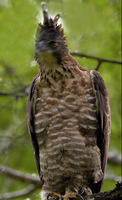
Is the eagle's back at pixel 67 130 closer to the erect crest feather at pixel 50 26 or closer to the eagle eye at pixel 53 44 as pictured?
the eagle eye at pixel 53 44

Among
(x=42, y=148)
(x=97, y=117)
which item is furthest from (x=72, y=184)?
(x=97, y=117)

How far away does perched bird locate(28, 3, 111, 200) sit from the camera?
165 inches

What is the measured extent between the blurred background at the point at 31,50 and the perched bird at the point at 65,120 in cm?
65

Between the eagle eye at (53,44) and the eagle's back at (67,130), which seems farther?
the eagle eye at (53,44)

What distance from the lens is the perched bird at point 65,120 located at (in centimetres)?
419

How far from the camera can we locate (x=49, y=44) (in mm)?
4289

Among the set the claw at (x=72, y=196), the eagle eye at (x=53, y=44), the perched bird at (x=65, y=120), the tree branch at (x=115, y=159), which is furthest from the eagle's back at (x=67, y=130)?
the tree branch at (x=115, y=159)

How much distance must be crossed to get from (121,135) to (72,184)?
9.55 feet

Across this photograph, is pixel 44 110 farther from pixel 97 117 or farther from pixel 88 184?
pixel 88 184

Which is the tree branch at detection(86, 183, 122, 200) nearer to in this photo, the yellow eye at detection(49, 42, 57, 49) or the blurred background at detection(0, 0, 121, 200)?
the yellow eye at detection(49, 42, 57, 49)

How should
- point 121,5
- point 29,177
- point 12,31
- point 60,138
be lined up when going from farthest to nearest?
point 29,177 < point 121,5 < point 12,31 < point 60,138

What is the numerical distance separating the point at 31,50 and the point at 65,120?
2.01 m

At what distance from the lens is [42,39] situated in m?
4.30

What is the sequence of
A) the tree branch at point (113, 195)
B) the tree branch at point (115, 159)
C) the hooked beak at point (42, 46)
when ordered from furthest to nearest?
the tree branch at point (115, 159)
the hooked beak at point (42, 46)
the tree branch at point (113, 195)
